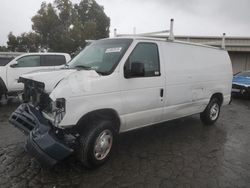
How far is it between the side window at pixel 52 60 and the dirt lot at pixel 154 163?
13.1 feet

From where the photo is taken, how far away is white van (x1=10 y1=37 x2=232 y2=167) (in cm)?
374

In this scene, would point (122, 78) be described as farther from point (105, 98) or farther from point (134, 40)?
point (134, 40)

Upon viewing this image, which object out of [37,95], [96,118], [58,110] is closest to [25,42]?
[37,95]

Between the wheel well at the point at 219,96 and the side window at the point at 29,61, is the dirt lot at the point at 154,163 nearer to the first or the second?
the wheel well at the point at 219,96

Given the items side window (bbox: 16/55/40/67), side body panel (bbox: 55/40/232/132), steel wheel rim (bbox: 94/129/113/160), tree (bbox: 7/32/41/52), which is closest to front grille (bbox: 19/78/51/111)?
side body panel (bbox: 55/40/232/132)

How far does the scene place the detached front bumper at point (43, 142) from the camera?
362 centimetres

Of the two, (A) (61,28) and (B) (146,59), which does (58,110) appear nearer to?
(B) (146,59)

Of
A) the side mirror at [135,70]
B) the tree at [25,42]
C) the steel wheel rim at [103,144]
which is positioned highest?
the tree at [25,42]

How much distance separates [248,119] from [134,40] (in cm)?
525

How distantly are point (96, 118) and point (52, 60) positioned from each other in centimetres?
663

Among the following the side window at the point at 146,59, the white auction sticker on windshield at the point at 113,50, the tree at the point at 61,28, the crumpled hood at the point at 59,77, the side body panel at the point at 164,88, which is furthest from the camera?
the tree at the point at 61,28

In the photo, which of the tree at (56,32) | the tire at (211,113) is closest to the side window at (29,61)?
the tire at (211,113)

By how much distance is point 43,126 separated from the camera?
3.91m

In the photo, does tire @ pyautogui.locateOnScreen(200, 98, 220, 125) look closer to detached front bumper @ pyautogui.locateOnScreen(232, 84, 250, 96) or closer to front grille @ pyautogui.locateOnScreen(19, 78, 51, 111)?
front grille @ pyautogui.locateOnScreen(19, 78, 51, 111)
